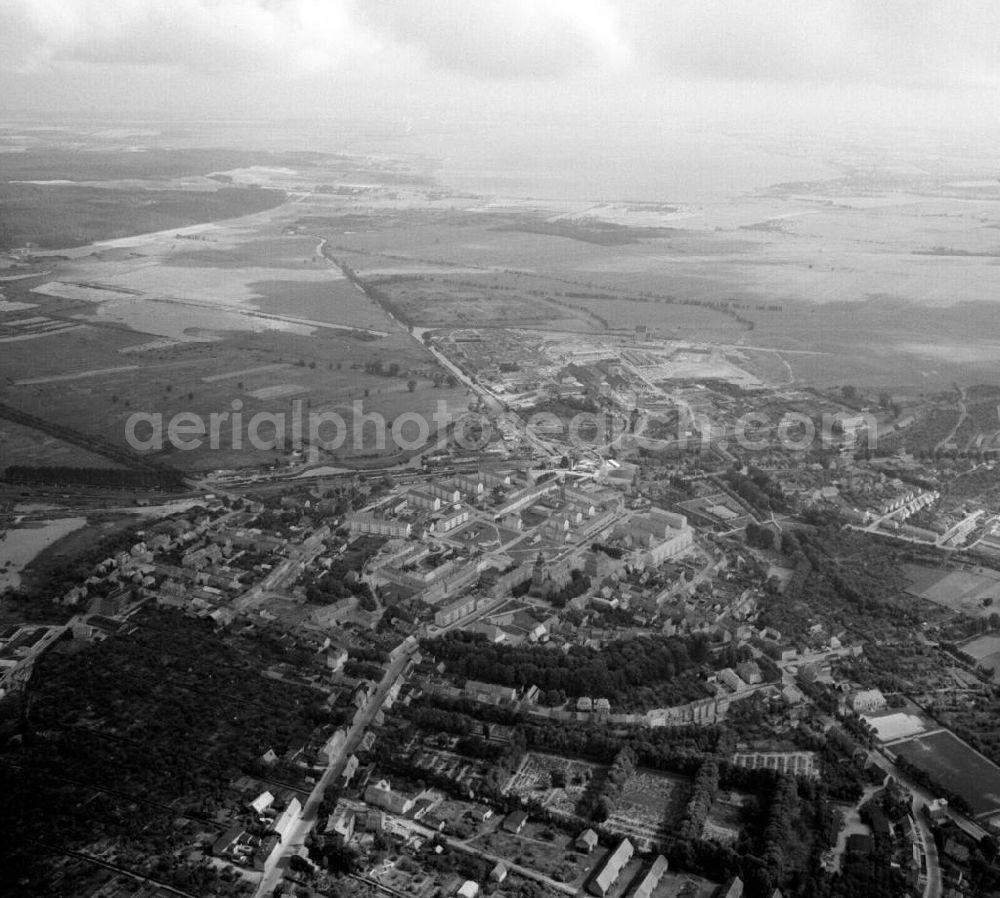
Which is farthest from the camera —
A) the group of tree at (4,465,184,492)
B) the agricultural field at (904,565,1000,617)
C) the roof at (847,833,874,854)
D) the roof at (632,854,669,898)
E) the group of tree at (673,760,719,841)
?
the group of tree at (4,465,184,492)

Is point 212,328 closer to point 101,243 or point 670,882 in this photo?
point 101,243

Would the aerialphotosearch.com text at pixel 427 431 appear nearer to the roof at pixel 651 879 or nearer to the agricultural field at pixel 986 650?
the agricultural field at pixel 986 650

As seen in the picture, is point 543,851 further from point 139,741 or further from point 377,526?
point 377,526

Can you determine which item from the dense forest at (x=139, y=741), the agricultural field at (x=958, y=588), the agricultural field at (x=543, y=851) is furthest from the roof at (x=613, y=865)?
the agricultural field at (x=958, y=588)

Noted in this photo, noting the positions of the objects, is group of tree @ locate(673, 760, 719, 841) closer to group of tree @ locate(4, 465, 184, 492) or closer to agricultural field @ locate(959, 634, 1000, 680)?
agricultural field @ locate(959, 634, 1000, 680)

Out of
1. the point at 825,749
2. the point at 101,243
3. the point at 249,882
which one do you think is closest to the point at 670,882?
the point at 825,749

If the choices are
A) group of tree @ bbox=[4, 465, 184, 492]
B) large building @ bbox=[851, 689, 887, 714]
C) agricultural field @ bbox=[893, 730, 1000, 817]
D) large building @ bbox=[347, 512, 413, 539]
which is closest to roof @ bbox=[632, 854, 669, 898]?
agricultural field @ bbox=[893, 730, 1000, 817]
